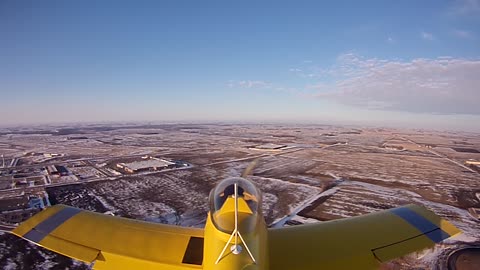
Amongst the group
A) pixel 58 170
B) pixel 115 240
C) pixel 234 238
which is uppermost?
pixel 234 238

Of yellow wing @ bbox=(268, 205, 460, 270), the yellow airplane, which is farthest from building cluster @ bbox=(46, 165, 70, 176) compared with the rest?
yellow wing @ bbox=(268, 205, 460, 270)

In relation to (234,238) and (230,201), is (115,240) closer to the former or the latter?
(230,201)

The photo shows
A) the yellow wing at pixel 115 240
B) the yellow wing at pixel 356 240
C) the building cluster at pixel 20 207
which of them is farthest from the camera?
the building cluster at pixel 20 207

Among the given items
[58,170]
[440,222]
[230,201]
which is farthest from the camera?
[58,170]

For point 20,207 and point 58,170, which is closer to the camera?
point 20,207

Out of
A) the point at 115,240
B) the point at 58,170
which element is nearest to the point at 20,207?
the point at 58,170

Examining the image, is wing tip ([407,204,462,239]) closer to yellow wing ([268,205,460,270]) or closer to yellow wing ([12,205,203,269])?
yellow wing ([268,205,460,270])

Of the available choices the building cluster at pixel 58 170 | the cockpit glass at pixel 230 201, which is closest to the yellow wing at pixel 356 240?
the cockpit glass at pixel 230 201

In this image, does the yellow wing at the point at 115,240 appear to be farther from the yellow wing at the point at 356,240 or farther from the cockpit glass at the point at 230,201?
the yellow wing at the point at 356,240
